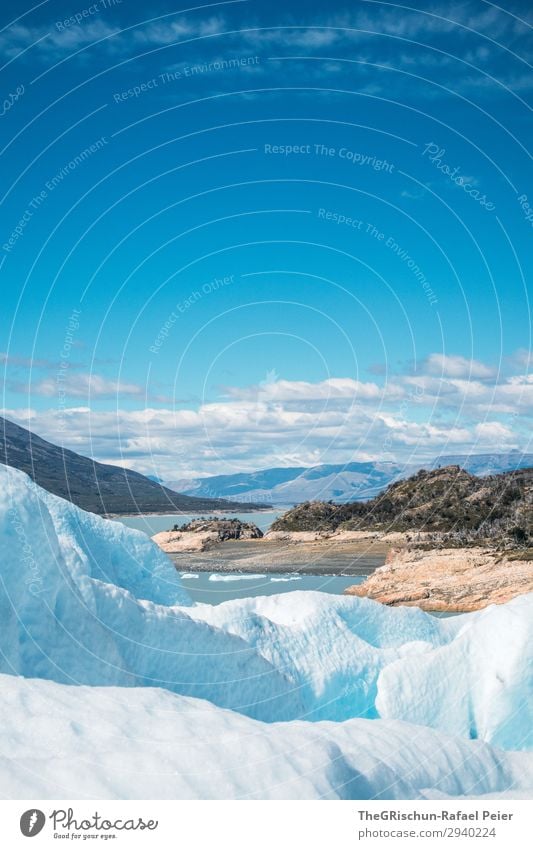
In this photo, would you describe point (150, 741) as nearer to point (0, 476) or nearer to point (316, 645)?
point (0, 476)

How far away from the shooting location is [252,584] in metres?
62.7

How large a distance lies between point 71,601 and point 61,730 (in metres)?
3.95

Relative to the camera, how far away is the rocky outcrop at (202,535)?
3669 inches

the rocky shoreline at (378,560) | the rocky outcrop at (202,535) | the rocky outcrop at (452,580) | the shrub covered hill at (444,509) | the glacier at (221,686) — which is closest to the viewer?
the glacier at (221,686)

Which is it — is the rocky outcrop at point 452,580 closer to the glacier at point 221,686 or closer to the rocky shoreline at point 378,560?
the rocky shoreline at point 378,560

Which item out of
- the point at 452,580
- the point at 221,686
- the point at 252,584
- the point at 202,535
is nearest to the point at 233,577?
the point at 252,584

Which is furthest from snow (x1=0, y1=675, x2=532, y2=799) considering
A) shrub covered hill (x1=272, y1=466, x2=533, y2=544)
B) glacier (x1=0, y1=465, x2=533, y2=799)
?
shrub covered hill (x1=272, y1=466, x2=533, y2=544)

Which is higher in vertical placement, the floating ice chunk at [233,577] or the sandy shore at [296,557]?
the sandy shore at [296,557]

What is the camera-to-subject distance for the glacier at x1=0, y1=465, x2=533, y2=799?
823 centimetres

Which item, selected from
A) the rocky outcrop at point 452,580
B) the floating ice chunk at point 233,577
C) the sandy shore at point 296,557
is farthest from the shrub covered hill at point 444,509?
the floating ice chunk at point 233,577

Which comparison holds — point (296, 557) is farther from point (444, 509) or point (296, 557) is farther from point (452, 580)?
point (452, 580)

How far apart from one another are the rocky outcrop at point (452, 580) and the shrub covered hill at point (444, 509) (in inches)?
258

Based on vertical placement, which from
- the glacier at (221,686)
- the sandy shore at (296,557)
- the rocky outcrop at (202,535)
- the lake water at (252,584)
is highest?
the glacier at (221,686)

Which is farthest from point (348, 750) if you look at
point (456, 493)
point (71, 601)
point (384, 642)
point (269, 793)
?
point (456, 493)
